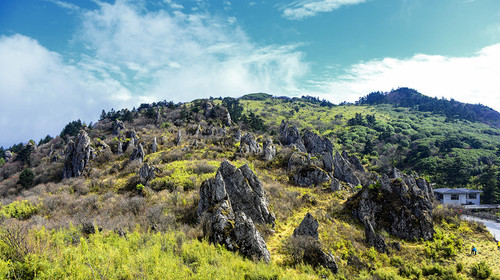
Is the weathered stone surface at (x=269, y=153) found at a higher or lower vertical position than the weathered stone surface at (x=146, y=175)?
higher

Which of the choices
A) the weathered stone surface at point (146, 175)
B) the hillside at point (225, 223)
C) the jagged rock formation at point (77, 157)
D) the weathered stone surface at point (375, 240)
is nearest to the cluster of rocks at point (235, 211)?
the hillside at point (225, 223)

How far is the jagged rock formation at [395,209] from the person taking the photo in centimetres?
1748

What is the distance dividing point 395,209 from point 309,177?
11204 mm

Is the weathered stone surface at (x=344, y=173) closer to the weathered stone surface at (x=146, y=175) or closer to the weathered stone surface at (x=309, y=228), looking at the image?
the weathered stone surface at (x=309, y=228)

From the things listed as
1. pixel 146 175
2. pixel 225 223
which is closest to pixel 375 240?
pixel 225 223

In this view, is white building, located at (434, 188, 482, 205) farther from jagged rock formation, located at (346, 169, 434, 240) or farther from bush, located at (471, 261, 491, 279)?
bush, located at (471, 261, 491, 279)

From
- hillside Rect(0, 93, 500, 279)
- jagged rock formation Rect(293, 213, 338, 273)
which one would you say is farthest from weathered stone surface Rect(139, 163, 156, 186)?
jagged rock formation Rect(293, 213, 338, 273)

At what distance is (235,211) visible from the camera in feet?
51.0

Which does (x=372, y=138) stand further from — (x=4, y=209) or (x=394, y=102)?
(x=394, y=102)

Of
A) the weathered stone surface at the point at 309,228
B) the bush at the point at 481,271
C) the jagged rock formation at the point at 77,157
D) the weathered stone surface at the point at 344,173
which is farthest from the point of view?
the jagged rock formation at the point at 77,157

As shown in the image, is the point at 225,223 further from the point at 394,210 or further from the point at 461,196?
the point at 461,196

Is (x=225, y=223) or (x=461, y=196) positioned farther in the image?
(x=461, y=196)

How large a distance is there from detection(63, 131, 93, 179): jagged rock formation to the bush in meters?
46.8

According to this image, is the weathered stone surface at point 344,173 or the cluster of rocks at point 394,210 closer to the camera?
the cluster of rocks at point 394,210
